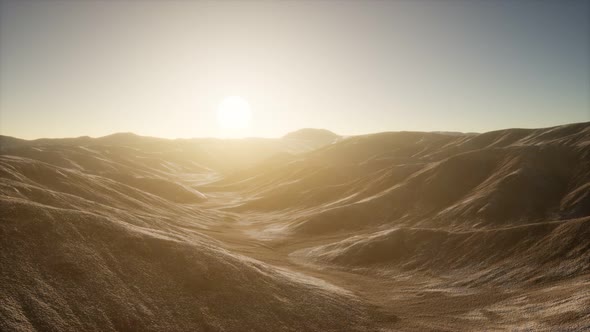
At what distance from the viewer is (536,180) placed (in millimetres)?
91750

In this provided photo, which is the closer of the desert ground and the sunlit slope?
the sunlit slope

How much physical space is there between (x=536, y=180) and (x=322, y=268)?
71968 mm

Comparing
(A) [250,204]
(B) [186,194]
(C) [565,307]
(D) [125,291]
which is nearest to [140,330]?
(D) [125,291]

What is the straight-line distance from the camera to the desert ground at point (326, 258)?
28969 millimetres

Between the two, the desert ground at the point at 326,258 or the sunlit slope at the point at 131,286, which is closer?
the sunlit slope at the point at 131,286

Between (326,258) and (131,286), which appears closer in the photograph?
(131,286)

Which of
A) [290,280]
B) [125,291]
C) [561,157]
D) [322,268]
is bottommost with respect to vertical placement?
[322,268]

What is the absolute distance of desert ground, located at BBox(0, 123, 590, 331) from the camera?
95.0 feet

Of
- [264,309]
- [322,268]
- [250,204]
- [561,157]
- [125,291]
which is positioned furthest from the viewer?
[250,204]

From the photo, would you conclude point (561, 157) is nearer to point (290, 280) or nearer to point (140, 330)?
point (290, 280)

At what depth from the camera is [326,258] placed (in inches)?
2672

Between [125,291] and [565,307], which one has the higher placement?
[125,291]

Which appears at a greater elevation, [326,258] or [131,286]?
[131,286]

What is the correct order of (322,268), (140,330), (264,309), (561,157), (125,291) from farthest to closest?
(561,157) → (322,268) → (264,309) → (125,291) → (140,330)
